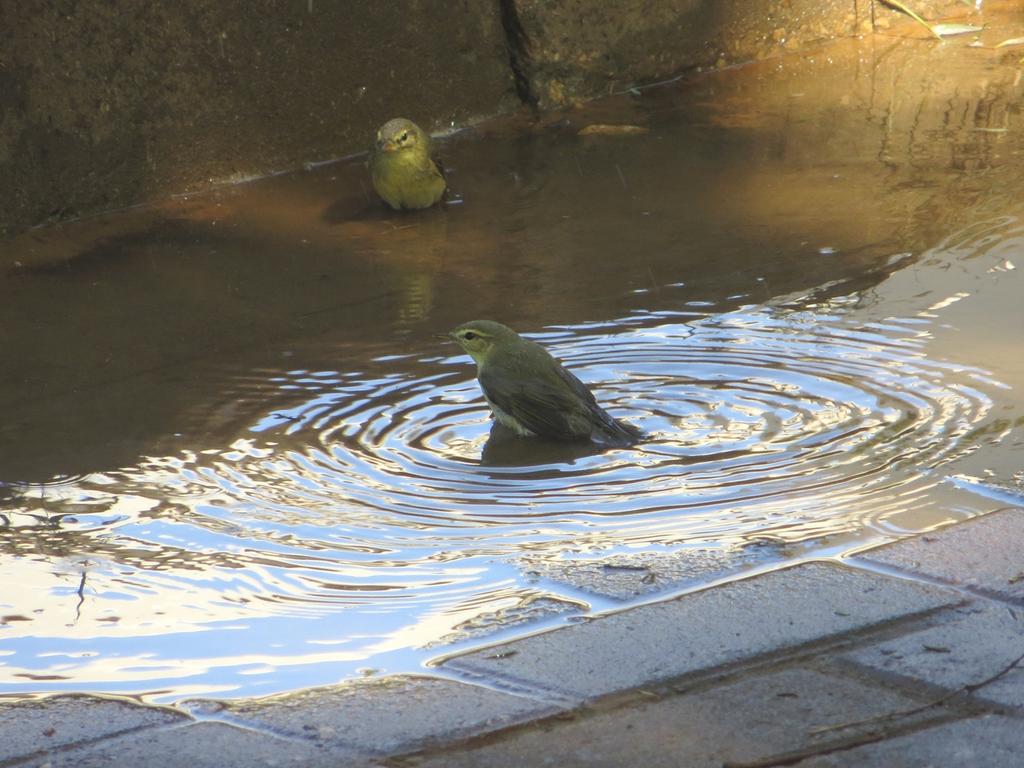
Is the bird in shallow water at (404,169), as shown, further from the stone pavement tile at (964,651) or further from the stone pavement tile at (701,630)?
the stone pavement tile at (964,651)

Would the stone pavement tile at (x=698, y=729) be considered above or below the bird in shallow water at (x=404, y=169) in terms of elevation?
below

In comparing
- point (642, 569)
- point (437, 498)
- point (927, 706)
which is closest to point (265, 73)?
point (437, 498)

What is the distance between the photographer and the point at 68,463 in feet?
15.2

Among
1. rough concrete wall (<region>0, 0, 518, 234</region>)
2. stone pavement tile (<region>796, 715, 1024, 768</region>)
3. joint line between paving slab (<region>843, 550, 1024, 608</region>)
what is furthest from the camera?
rough concrete wall (<region>0, 0, 518, 234</region>)

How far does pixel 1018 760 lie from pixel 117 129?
608cm

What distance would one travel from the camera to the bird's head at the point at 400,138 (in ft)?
24.1

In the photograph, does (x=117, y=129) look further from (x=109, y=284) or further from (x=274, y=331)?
(x=274, y=331)

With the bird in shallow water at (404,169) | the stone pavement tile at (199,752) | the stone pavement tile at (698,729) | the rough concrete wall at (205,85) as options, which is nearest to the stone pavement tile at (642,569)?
the stone pavement tile at (698,729)

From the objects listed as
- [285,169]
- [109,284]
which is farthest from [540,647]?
[285,169]

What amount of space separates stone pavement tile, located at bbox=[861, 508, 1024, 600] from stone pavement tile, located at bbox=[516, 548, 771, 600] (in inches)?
12.4

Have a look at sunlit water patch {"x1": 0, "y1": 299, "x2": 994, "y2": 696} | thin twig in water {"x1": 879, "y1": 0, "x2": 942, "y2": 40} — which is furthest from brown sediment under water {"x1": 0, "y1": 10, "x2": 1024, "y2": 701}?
thin twig in water {"x1": 879, "y1": 0, "x2": 942, "y2": 40}

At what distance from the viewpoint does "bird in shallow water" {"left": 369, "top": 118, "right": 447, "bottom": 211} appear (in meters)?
7.32

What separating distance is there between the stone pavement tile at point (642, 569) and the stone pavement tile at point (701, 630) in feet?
0.50

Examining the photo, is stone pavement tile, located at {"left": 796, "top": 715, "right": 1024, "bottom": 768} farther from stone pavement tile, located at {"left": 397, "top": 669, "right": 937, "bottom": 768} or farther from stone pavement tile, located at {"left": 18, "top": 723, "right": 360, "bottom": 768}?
stone pavement tile, located at {"left": 18, "top": 723, "right": 360, "bottom": 768}
